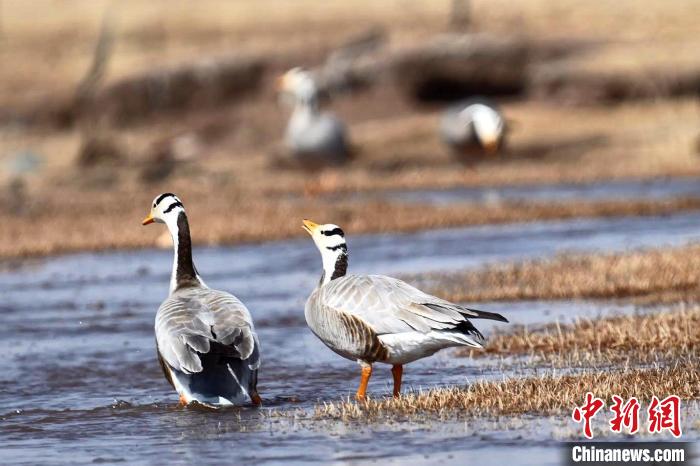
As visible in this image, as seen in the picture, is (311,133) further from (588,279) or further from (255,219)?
(588,279)

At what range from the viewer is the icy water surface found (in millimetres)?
8102

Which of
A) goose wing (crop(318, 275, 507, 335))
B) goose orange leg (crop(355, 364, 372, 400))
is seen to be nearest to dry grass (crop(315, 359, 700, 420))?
goose orange leg (crop(355, 364, 372, 400))

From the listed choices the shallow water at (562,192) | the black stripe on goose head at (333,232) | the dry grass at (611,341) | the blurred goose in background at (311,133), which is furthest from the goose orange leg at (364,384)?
the blurred goose in background at (311,133)

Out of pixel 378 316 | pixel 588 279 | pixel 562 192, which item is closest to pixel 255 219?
pixel 562 192

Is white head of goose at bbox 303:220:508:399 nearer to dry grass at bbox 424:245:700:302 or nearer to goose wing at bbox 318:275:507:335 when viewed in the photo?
goose wing at bbox 318:275:507:335

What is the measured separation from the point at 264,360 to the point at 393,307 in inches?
110

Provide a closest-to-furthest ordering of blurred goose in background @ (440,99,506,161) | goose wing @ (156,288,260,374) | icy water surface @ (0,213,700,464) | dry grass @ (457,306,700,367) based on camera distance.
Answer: icy water surface @ (0,213,700,464), goose wing @ (156,288,260,374), dry grass @ (457,306,700,367), blurred goose in background @ (440,99,506,161)

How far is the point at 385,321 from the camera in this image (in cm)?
940

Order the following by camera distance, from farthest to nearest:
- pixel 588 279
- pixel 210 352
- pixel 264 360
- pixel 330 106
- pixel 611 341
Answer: pixel 330 106, pixel 588 279, pixel 264 360, pixel 611 341, pixel 210 352

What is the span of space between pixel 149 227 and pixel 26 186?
8907 mm

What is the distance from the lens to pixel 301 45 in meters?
38.2

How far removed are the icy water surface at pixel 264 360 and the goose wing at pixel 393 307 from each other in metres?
0.76

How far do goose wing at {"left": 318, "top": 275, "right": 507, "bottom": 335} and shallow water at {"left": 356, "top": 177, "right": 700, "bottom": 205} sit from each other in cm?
1428

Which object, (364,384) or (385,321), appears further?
(364,384)
